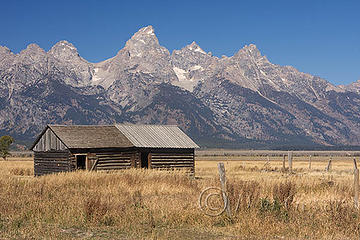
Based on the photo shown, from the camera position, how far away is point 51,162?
3984cm

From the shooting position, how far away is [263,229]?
12.2 metres

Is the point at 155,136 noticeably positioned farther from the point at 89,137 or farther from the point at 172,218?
the point at 172,218

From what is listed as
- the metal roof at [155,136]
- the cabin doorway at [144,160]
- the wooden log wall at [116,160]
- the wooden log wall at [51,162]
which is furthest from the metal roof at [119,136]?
the cabin doorway at [144,160]

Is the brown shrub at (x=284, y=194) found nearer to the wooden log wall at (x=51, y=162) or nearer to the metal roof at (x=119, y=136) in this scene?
the metal roof at (x=119, y=136)

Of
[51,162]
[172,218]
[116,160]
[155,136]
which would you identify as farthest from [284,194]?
[51,162]

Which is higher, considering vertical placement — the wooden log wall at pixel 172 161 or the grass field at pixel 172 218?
the wooden log wall at pixel 172 161

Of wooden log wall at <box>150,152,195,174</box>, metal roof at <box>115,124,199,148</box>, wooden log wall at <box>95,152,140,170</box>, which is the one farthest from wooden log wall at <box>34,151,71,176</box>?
wooden log wall at <box>150,152,195,174</box>

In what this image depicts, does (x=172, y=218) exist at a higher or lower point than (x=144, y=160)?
lower

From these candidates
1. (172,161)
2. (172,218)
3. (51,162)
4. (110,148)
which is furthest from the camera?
(172,161)

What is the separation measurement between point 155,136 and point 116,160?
4.27 meters

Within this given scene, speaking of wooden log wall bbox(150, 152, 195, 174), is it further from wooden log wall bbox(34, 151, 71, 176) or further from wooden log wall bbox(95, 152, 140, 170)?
wooden log wall bbox(34, 151, 71, 176)

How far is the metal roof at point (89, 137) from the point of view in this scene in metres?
37.1

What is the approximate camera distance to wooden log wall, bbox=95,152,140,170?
37713 mm

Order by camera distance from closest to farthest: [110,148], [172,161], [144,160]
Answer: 1. [110,148]
2. [172,161]
3. [144,160]
